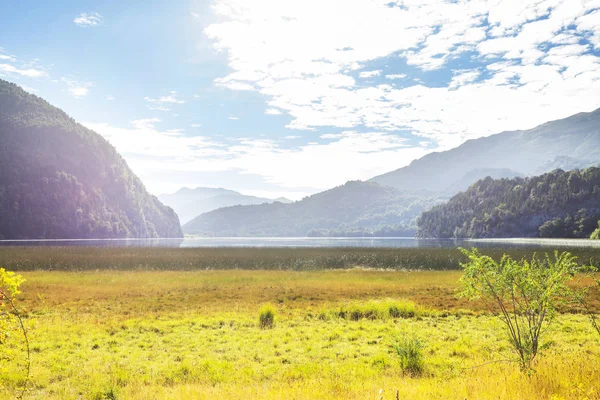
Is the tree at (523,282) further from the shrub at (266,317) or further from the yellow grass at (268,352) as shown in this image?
the shrub at (266,317)

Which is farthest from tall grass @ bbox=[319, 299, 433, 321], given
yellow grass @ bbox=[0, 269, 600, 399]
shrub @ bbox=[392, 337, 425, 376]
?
shrub @ bbox=[392, 337, 425, 376]

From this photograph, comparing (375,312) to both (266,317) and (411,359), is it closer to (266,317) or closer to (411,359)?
(266,317)

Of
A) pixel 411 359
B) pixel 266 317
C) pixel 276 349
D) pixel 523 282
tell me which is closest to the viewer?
pixel 523 282

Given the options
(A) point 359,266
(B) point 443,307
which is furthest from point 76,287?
(A) point 359,266

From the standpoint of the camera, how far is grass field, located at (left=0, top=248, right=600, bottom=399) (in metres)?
9.93

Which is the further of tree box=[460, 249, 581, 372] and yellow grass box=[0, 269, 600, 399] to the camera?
tree box=[460, 249, 581, 372]

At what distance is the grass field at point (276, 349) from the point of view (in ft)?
32.6

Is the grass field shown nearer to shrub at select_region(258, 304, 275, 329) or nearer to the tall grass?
the tall grass

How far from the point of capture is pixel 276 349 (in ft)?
54.6

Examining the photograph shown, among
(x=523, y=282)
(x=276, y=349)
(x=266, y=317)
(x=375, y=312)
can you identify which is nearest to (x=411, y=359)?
(x=523, y=282)

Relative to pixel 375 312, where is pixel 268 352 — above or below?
above

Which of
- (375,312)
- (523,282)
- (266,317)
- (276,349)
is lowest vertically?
(375,312)

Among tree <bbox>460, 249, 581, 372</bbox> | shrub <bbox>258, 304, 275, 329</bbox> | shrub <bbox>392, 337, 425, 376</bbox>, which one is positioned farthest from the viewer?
shrub <bbox>258, 304, 275, 329</bbox>

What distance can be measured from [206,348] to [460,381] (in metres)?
10.9
